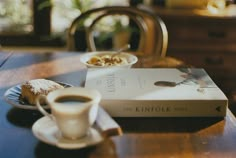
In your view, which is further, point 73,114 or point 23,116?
point 23,116

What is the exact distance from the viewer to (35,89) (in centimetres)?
110

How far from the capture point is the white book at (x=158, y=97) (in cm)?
108

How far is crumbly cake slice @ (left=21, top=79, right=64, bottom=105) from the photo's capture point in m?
1.09

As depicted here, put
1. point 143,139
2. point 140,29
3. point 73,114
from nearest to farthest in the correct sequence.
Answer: point 73,114, point 143,139, point 140,29

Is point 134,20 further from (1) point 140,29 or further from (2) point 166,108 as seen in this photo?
(2) point 166,108

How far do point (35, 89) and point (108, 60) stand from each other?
0.42 meters

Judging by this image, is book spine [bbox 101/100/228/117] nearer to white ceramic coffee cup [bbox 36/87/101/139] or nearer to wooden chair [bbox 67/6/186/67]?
white ceramic coffee cup [bbox 36/87/101/139]

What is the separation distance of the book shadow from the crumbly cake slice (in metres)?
0.20

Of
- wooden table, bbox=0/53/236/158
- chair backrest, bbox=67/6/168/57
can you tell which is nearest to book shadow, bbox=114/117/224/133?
wooden table, bbox=0/53/236/158

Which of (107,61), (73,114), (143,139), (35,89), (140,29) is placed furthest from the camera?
(140,29)

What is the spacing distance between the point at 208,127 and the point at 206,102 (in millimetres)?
66

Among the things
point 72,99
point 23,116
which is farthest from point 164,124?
point 23,116

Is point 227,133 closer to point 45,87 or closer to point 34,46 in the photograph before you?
point 45,87

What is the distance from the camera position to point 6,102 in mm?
1173
